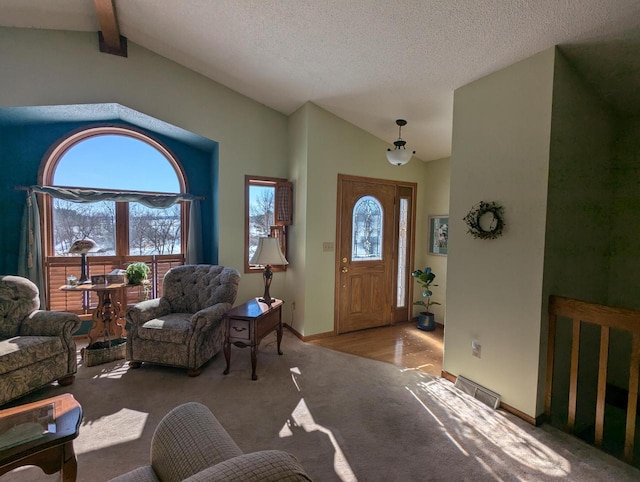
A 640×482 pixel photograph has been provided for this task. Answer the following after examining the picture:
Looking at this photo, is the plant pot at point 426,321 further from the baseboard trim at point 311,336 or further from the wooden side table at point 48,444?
the wooden side table at point 48,444

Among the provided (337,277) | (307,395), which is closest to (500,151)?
(337,277)

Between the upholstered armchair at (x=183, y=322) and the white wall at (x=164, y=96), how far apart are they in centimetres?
67

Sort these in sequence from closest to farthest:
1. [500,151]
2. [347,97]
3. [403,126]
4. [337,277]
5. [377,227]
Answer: [500,151] → [347,97] → [403,126] → [337,277] → [377,227]

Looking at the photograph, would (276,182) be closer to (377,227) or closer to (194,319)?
(377,227)

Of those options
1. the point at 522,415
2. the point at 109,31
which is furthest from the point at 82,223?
the point at 522,415

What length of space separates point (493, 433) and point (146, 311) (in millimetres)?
3234

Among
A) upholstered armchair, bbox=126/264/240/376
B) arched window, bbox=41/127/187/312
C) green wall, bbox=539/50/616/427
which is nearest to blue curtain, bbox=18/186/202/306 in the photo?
arched window, bbox=41/127/187/312

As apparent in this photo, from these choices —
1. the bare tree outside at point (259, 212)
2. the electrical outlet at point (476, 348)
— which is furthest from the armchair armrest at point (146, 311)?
the electrical outlet at point (476, 348)

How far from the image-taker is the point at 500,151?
250cm

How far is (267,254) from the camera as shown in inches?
128

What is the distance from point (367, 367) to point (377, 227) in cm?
202

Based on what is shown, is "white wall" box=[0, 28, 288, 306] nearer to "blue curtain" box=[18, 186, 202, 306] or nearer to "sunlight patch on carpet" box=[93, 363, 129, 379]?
"blue curtain" box=[18, 186, 202, 306]

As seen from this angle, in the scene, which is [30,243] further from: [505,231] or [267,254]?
[505,231]

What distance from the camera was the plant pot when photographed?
14.5 ft
